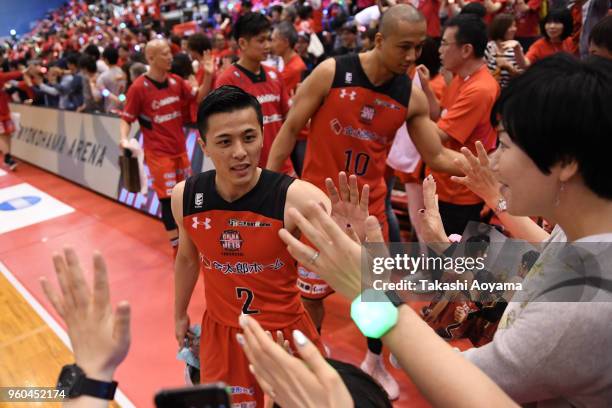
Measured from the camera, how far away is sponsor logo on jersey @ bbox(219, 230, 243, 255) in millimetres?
1996

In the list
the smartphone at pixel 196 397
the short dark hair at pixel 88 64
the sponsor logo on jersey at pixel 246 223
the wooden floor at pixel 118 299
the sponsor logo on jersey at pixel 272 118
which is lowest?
the wooden floor at pixel 118 299

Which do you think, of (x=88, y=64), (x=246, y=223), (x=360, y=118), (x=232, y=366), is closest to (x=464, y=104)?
(x=360, y=118)

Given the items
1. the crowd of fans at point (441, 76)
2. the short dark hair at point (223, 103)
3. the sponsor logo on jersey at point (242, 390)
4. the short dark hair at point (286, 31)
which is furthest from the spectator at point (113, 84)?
the sponsor logo on jersey at point (242, 390)

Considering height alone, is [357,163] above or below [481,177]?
below

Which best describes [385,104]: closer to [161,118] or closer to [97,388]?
[97,388]

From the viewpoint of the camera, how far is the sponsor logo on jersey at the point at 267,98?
4031 mm

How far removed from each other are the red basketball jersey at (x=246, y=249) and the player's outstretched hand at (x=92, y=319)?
2.89 feet

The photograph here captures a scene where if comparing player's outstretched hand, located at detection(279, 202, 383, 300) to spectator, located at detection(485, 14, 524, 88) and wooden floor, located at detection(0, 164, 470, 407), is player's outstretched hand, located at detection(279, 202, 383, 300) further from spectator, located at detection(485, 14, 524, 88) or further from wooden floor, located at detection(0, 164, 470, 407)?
spectator, located at detection(485, 14, 524, 88)

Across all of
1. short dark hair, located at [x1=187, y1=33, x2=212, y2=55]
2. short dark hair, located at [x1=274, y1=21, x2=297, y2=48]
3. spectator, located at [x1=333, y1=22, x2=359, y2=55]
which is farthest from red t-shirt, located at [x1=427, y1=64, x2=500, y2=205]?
spectator, located at [x1=333, y1=22, x2=359, y2=55]

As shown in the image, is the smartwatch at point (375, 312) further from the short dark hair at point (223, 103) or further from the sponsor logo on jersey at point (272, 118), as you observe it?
the sponsor logo on jersey at point (272, 118)

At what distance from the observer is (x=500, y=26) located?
4711mm

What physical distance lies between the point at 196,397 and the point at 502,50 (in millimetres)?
4754

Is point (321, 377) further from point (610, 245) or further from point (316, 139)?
point (316, 139)

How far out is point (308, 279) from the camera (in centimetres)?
299
